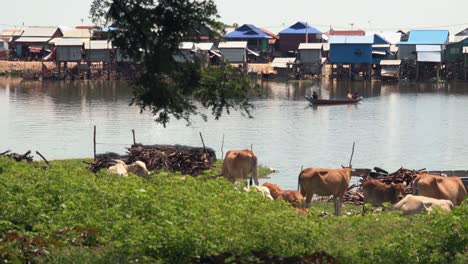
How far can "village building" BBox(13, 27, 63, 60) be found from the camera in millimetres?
114562

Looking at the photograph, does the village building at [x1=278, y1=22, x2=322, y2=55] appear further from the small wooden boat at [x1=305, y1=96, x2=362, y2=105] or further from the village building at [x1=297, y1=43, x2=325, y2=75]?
the small wooden boat at [x1=305, y1=96, x2=362, y2=105]

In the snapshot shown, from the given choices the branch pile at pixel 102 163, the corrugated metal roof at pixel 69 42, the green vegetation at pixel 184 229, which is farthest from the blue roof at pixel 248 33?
the green vegetation at pixel 184 229

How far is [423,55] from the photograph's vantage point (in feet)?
335

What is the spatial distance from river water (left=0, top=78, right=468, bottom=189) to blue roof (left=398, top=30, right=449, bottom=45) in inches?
671

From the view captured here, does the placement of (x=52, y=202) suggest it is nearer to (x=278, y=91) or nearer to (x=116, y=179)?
(x=116, y=179)

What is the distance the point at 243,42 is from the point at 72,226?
302 feet

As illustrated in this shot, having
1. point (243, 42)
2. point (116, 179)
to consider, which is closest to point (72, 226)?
point (116, 179)

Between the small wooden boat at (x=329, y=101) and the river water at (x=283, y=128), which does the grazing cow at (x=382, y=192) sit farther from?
the small wooden boat at (x=329, y=101)

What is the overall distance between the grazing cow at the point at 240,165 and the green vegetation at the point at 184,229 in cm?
1045

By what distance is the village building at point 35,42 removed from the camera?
376 ft

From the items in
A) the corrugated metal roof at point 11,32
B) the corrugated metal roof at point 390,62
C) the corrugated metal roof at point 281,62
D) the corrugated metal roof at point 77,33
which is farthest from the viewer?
the corrugated metal roof at point 11,32

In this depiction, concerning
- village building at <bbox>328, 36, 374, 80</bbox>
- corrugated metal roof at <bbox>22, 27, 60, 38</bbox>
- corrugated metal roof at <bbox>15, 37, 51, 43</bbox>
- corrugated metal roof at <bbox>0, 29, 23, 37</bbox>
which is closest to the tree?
village building at <bbox>328, 36, 374, 80</bbox>

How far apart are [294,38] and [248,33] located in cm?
599

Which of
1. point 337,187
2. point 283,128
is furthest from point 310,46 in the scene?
point 337,187
